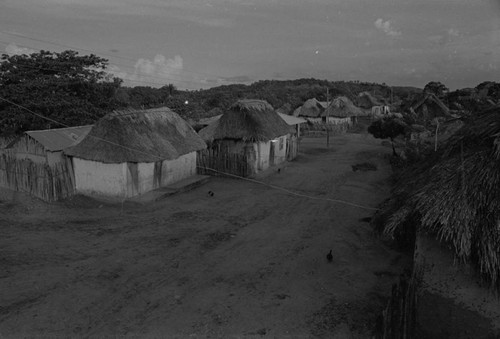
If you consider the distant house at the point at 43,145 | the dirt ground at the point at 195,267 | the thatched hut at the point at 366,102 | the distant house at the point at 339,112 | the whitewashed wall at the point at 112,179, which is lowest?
the dirt ground at the point at 195,267

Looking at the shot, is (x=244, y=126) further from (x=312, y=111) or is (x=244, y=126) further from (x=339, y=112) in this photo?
(x=339, y=112)

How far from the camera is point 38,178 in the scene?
13.5m

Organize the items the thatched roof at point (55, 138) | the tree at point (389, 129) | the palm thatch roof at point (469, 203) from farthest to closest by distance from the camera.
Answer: the tree at point (389, 129), the thatched roof at point (55, 138), the palm thatch roof at point (469, 203)

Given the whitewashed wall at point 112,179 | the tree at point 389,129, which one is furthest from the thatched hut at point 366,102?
the whitewashed wall at point 112,179

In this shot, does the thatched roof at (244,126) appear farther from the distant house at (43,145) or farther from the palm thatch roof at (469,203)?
the palm thatch roof at (469,203)

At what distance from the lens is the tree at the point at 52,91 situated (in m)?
18.0

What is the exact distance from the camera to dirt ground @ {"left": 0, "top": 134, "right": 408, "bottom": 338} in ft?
21.9

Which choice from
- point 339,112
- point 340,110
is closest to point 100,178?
point 339,112

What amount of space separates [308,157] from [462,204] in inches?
746

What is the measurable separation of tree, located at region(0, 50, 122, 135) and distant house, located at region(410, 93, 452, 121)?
30.2 m

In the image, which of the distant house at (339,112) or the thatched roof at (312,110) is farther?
the thatched roof at (312,110)

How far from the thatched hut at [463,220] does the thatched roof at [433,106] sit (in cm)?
3589

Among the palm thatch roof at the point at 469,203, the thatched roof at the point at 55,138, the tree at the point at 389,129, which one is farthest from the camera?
the tree at the point at 389,129

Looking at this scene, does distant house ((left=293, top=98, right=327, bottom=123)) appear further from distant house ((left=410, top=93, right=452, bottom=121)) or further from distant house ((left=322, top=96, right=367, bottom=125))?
distant house ((left=410, top=93, right=452, bottom=121))
